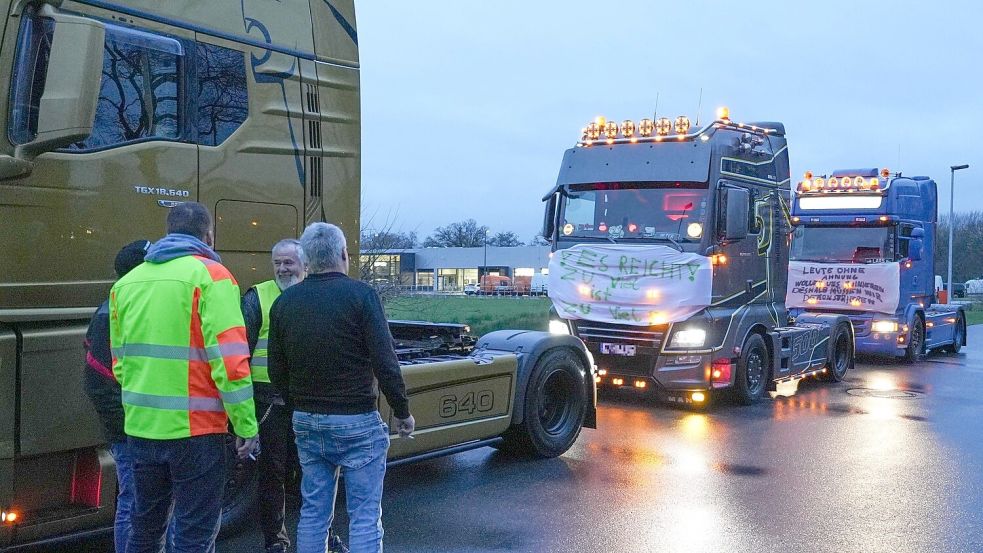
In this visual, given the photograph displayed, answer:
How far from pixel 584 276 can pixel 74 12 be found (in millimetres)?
7351

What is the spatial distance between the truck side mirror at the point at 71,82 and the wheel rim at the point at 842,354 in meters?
12.7

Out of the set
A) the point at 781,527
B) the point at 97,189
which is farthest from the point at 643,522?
the point at 97,189

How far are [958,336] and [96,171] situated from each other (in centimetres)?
1954

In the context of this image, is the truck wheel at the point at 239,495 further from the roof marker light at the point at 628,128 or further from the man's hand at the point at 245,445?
the roof marker light at the point at 628,128

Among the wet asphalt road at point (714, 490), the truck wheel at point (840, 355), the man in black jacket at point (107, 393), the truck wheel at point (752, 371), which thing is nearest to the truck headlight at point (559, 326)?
the wet asphalt road at point (714, 490)

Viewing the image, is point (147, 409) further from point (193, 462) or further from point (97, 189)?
point (97, 189)

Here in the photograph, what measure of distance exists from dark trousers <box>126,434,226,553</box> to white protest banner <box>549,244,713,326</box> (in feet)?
24.0

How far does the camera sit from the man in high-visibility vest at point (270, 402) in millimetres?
4777

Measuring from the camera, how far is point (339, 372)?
3.98m

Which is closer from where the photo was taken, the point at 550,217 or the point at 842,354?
the point at 550,217

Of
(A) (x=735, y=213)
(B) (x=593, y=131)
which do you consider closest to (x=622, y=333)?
(A) (x=735, y=213)

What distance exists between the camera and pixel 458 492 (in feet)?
22.5

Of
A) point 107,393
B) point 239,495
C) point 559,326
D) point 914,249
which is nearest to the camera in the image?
point 107,393

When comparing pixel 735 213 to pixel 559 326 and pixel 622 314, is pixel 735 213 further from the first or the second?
pixel 559 326
